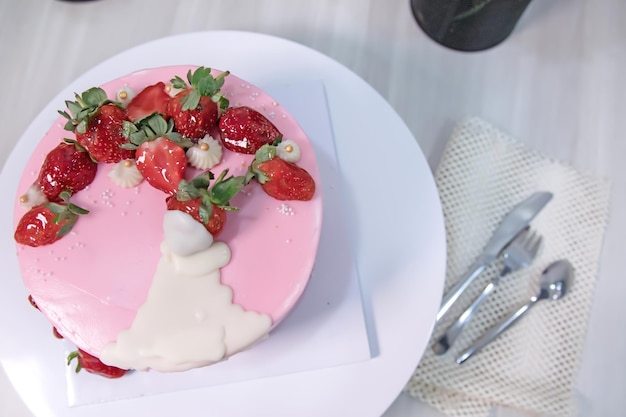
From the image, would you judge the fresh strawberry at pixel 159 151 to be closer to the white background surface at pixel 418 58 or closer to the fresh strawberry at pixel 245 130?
the fresh strawberry at pixel 245 130

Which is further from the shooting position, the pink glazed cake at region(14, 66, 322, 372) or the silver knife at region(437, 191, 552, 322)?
the silver knife at region(437, 191, 552, 322)

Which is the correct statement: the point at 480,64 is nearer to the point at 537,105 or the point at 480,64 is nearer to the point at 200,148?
the point at 537,105

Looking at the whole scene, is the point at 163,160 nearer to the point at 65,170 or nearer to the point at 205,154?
the point at 205,154

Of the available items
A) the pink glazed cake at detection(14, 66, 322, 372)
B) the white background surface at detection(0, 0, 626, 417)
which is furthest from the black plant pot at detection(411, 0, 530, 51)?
the pink glazed cake at detection(14, 66, 322, 372)

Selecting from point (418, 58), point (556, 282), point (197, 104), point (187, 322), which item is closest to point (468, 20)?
point (418, 58)

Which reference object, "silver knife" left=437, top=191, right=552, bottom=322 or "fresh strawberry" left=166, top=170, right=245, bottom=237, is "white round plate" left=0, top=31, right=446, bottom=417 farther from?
"fresh strawberry" left=166, top=170, right=245, bottom=237

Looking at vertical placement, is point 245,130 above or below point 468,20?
below
